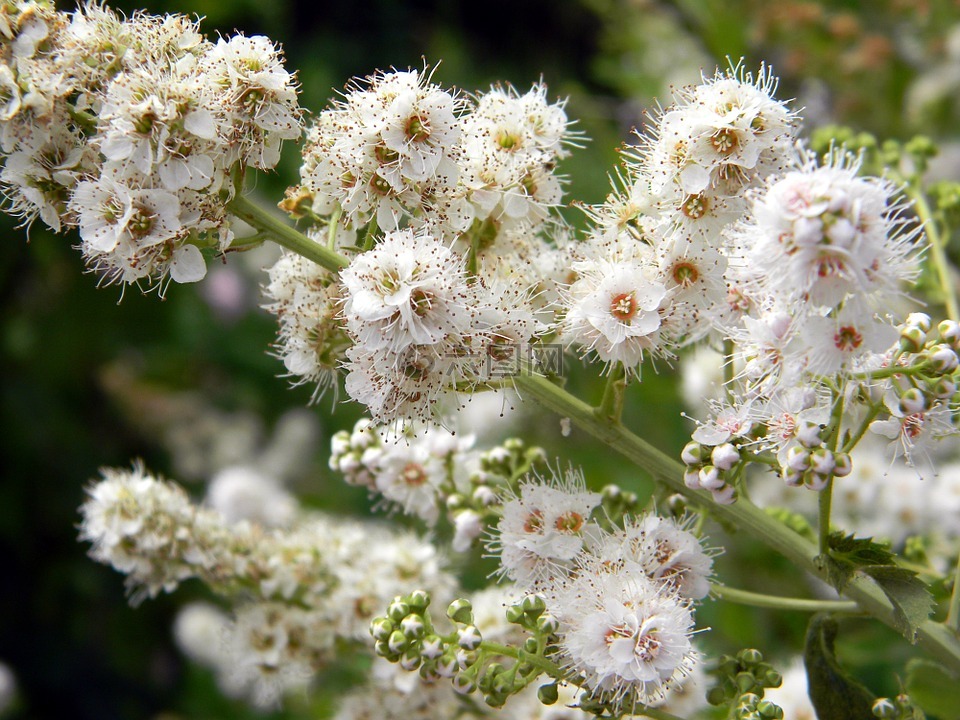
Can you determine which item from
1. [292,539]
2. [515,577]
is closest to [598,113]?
[292,539]

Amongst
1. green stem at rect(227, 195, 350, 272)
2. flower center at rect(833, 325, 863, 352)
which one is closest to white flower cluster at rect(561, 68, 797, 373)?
flower center at rect(833, 325, 863, 352)

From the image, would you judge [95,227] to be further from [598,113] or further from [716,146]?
[598,113]

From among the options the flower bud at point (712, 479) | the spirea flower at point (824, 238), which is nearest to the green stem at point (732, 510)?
the flower bud at point (712, 479)

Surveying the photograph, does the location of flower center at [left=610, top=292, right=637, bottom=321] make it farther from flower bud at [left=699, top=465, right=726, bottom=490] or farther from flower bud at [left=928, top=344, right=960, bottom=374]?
flower bud at [left=928, top=344, right=960, bottom=374]

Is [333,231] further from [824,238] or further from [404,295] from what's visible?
[824,238]

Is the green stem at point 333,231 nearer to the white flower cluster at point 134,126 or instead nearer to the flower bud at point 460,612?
the white flower cluster at point 134,126

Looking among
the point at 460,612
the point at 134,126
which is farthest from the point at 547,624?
the point at 134,126

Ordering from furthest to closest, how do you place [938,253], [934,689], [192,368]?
1. [192,368]
2. [938,253]
3. [934,689]
